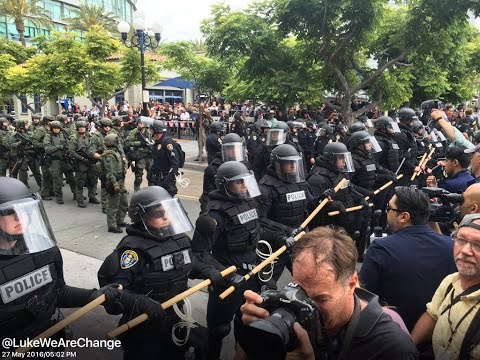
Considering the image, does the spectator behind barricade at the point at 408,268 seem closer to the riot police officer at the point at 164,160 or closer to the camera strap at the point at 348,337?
the camera strap at the point at 348,337

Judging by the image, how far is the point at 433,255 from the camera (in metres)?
2.60

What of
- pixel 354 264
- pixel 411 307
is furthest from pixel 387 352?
pixel 411 307

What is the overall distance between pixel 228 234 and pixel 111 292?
54.2 inches

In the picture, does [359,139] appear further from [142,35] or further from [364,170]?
[142,35]

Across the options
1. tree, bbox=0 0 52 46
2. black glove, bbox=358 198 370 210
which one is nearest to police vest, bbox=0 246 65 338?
black glove, bbox=358 198 370 210

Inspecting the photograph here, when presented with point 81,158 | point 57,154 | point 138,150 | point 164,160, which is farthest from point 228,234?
point 57,154

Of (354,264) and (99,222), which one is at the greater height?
(354,264)

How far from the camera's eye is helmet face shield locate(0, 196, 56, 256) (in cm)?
247

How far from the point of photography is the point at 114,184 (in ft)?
23.0

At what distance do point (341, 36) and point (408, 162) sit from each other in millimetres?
5191

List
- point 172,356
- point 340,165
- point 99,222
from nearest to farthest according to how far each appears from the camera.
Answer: point 172,356 < point 340,165 < point 99,222

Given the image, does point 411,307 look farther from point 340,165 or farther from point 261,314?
point 340,165

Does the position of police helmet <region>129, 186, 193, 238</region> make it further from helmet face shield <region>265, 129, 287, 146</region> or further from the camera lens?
helmet face shield <region>265, 129, 287, 146</region>

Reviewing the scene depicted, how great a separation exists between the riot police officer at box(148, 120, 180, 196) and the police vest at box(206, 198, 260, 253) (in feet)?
12.5
